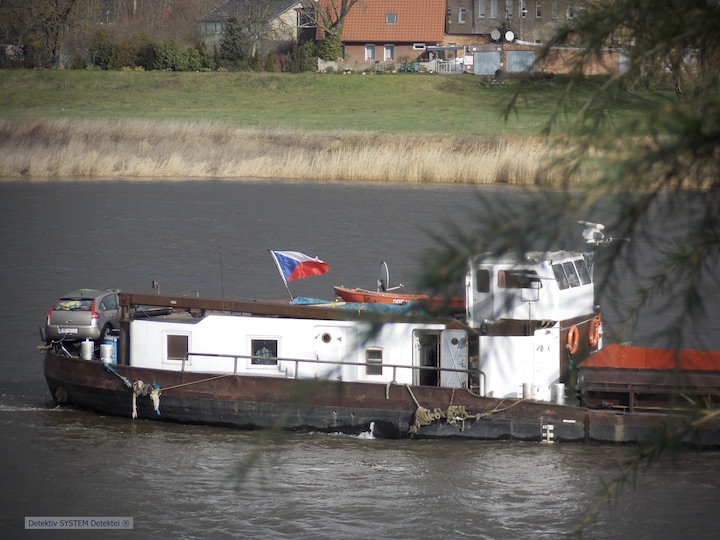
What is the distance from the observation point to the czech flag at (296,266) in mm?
20539

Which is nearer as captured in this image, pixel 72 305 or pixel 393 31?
pixel 72 305

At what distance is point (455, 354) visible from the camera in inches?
752

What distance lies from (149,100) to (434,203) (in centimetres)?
3013

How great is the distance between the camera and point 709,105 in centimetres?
523

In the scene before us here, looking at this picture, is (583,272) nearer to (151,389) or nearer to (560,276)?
(560,276)

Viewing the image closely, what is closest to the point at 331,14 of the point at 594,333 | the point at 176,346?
the point at 176,346

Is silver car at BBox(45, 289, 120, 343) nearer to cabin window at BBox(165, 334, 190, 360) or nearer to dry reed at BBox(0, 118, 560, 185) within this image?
cabin window at BBox(165, 334, 190, 360)

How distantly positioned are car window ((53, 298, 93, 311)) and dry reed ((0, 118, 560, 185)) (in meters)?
27.3

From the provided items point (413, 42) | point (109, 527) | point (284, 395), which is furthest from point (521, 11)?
point (413, 42)

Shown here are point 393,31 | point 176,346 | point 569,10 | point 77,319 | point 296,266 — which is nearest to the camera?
Result: point 569,10

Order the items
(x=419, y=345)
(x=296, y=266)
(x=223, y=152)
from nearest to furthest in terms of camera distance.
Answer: (x=419, y=345) < (x=296, y=266) < (x=223, y=152)

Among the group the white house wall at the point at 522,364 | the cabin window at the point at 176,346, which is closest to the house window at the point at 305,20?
the cabin window at the point at 176,346

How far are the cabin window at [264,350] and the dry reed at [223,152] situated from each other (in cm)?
2755

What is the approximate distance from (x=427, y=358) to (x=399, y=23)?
7040cm
